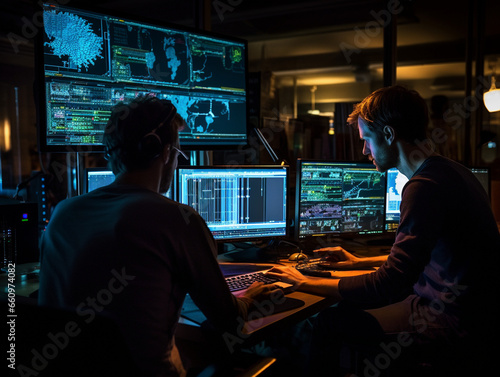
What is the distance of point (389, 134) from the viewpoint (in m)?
1.55

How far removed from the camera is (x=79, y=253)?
3.12 feet

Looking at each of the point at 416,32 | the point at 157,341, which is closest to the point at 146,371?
the point at 157,341

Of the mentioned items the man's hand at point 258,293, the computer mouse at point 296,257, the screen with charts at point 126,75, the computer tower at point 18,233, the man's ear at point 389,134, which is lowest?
the computer mouse at point 296,257

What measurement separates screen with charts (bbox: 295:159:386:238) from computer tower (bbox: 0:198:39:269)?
1.17 metres

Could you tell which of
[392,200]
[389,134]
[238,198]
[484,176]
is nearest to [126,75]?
[238,198]

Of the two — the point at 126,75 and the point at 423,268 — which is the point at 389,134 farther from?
the point at 126,75

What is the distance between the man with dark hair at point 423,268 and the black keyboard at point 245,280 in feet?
0.40

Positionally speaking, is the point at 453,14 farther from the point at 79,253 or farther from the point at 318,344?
the point at 79,253

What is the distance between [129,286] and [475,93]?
15.3 feet

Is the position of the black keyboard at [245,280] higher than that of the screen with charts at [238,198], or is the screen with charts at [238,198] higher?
the screen with charts at [238,198]

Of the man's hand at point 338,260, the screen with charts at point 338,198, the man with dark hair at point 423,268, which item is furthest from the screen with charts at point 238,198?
the man with dark hair at point 423,268

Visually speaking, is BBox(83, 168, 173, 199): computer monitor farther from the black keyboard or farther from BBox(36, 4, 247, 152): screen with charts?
the black keyboard

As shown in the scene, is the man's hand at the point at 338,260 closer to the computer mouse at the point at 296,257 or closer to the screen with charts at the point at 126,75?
the computer mouse at the point at 296,257

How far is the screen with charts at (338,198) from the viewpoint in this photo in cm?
214
